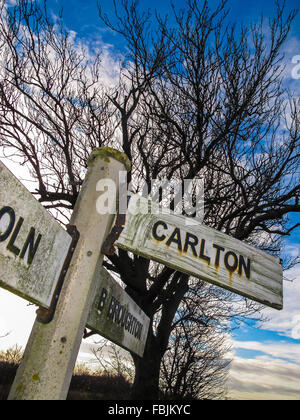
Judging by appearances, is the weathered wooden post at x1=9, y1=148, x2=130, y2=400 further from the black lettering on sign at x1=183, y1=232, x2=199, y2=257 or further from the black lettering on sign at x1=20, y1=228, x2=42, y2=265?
the black lettering on sign at x1=183, y1=232, x2=199, y2=257

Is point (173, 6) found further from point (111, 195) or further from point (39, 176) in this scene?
point (111, 195)

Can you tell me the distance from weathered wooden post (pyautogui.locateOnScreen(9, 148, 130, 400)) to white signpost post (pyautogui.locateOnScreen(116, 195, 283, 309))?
16cm

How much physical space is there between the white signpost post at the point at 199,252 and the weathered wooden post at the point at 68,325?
0.16m

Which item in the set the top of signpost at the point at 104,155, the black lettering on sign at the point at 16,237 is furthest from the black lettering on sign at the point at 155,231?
the black lettering on sign at the point at 16,237

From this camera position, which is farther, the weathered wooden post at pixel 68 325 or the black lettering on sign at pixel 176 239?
the black lettering on sign at pixel 176 239

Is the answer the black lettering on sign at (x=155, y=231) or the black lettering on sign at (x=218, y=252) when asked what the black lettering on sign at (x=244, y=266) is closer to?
the black lettering on sign at (x=218, y=252)

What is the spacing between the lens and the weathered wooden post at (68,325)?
0.96m

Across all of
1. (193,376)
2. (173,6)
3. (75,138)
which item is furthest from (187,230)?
(193,376)

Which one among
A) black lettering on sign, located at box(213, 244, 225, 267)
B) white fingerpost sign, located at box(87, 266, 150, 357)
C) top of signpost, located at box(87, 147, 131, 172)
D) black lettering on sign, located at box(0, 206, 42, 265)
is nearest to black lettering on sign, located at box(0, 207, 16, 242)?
black lettering on sign, located at box(0, 206, 42, 265)

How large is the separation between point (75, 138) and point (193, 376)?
734cm

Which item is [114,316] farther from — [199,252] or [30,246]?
[30,246]

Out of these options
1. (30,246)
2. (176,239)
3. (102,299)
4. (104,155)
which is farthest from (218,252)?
(30,246)

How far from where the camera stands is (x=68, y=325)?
105cm
